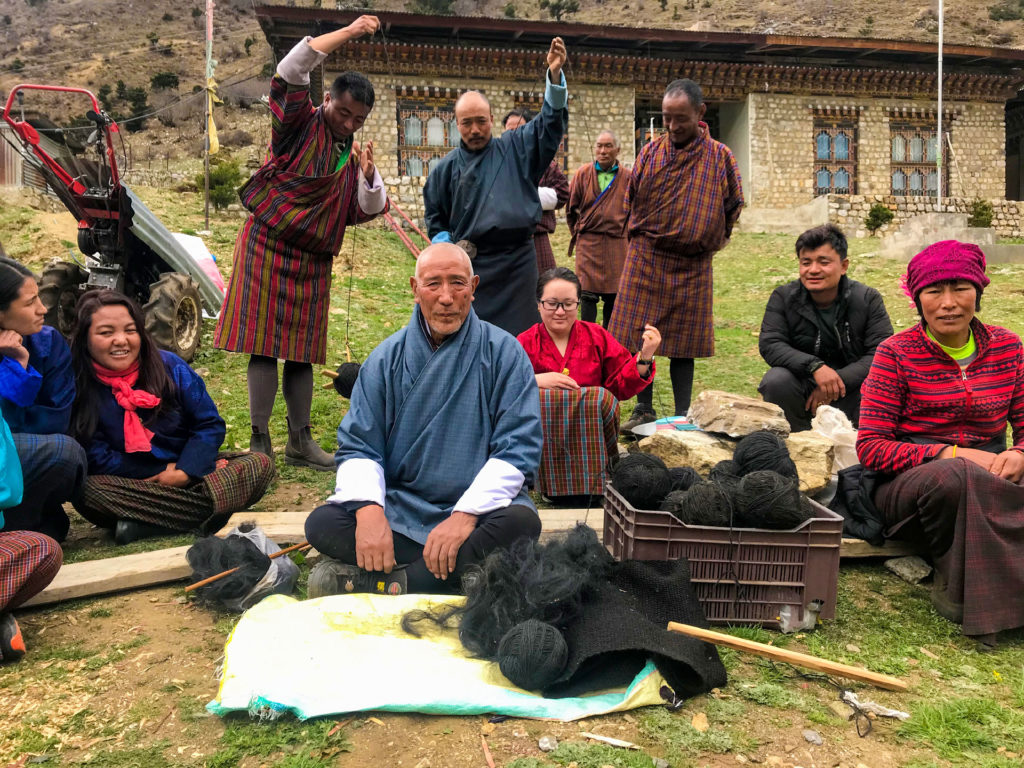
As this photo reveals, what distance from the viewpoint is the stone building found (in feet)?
55.1

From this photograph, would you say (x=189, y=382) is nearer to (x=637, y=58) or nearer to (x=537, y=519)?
(x=537, y=519)

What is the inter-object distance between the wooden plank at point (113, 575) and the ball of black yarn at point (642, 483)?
1.57m

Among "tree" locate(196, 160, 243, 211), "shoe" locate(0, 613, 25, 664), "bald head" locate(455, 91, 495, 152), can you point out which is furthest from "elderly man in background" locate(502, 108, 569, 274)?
"tree" locate(196, 160, 243, 211)

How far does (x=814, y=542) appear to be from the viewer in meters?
2.33

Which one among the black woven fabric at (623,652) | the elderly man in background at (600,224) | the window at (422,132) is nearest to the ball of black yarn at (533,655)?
the black woven fabric at (623,652)

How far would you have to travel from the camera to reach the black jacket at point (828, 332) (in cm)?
377

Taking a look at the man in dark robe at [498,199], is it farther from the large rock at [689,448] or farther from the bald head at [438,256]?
the bald head at [438,256]

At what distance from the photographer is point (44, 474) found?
2.72 meters

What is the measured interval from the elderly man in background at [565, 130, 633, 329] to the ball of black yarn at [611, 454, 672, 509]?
366 cm

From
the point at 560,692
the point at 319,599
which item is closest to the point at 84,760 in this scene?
the point at 319,599

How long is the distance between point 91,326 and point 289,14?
Result: 1461 cm

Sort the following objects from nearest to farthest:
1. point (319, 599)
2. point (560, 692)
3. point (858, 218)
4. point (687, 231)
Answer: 1. point (560, 692)
2. point (319, 599)
3. point (687, 231)
4. point (858, 218)

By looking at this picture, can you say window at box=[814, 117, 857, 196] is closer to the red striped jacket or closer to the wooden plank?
the red striped jacket

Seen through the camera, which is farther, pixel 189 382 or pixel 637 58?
pixel 637 58
